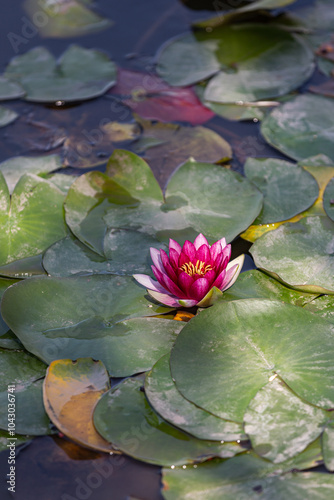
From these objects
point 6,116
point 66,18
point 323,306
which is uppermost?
point 66,18

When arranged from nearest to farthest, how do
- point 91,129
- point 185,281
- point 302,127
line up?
1. point 185,281
2. point 302,127
3. point 91,129

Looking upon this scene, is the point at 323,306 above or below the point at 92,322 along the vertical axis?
below

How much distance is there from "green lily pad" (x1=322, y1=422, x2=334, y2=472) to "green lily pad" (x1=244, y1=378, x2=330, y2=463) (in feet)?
0.07

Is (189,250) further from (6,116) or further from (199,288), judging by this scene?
(6,116)

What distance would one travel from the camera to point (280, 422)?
5.77ft

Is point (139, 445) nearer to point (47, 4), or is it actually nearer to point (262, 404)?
point (262, 404)

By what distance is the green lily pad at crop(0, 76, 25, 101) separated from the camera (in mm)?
3525

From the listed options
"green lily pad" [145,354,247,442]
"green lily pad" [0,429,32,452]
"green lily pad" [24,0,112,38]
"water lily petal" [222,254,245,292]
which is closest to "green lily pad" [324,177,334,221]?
"water lily petal" [222,254,245,292]

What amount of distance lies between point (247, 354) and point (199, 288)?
1.05ft

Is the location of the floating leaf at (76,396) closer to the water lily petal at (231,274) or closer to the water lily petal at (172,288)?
the water lily petal at (172,288)

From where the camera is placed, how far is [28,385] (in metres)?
1.97

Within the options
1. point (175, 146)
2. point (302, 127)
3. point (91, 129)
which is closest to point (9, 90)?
point (91, 129)

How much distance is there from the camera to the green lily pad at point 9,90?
3.53 metres

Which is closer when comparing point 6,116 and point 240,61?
point 6,116
